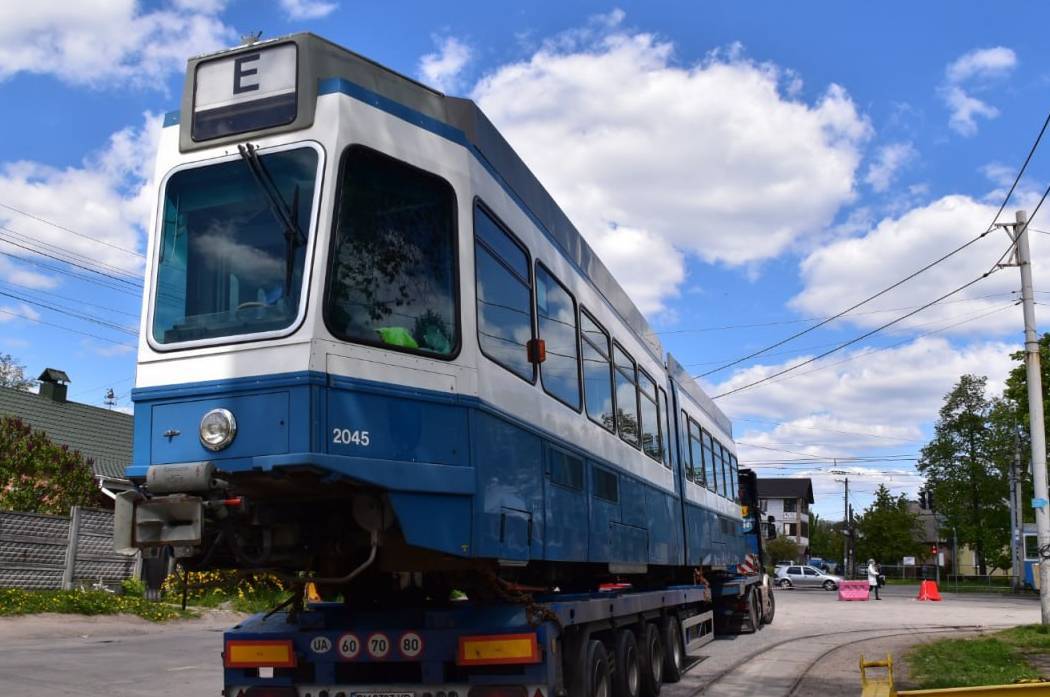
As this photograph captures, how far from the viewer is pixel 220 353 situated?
5613 mm

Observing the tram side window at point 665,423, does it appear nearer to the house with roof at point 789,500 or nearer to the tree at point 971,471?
the tree at point 971,471

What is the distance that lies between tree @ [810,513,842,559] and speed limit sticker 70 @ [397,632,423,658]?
107044 millimetres

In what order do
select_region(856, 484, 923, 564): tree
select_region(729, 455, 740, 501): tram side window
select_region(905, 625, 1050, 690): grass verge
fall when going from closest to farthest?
select_region(905, 625, 1050, 690): grass verge → select_region(729, 455, 740, 501): tram side window → select_region(856, 484, 923, 564): tree

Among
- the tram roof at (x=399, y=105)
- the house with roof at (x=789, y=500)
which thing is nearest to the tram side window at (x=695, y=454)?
the tram roof at (x=399, y=105)

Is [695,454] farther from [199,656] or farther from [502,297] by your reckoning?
[502,297]

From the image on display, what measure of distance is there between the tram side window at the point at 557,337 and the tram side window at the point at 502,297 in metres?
0.31

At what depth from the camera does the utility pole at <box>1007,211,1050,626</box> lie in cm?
1752

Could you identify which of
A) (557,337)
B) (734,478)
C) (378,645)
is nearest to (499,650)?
(378,645)

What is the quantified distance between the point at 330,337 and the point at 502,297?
1627 millimetres

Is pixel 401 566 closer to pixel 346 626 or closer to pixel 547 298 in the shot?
pixel 346 626

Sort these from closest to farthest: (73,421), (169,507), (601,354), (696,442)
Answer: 1. (169,507)
2. (601,354)
3. (696,442)
4. (73,421)

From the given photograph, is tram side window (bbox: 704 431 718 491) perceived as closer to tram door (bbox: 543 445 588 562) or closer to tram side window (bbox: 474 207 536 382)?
tram door (bbox: 543 445 588 562)

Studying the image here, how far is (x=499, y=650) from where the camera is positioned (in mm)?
6285

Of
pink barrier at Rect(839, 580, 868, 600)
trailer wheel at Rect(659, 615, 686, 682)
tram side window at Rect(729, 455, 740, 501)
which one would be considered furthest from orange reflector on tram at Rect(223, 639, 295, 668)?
pink barrier at Rect(839, 580, 868, 600)
